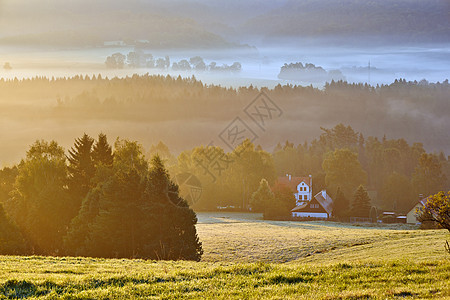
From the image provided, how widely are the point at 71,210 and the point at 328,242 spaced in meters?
26.1

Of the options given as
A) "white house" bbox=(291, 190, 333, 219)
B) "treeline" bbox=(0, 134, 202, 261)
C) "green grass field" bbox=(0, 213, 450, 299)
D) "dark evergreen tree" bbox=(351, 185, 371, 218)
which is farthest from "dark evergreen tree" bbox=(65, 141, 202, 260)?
"white house" bbox=(291, 190, 333, 219)

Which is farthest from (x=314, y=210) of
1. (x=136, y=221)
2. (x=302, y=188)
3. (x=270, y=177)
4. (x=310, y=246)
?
Answer: (x=136, y=221)

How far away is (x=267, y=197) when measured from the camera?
105062mm

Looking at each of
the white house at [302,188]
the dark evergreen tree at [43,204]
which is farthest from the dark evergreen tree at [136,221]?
the white house at [302,188]

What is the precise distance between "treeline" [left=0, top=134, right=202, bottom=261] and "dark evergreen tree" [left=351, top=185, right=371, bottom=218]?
55.2 m

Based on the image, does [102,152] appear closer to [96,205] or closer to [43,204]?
[43,204]

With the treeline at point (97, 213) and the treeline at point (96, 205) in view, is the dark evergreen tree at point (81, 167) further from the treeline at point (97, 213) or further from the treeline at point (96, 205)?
the treeline at point (97, 213)

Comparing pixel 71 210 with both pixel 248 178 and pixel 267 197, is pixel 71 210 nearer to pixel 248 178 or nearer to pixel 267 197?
pixel 267 197

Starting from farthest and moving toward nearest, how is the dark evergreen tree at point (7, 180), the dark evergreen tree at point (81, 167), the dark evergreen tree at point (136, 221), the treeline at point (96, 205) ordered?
1. the dark evergreen tree at point (7, 180)
2. the dark evergreen tree at point (81, 167)
3. the treeline at point (96, 205)
4. the dark evergreen tree at point (136, 221)

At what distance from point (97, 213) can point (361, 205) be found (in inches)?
2566

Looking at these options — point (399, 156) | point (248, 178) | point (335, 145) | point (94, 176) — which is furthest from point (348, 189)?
point (94, 176)

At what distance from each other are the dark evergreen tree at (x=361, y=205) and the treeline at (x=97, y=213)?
55.2 meters

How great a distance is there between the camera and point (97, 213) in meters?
48.0

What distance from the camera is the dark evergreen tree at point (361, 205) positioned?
330 ft
